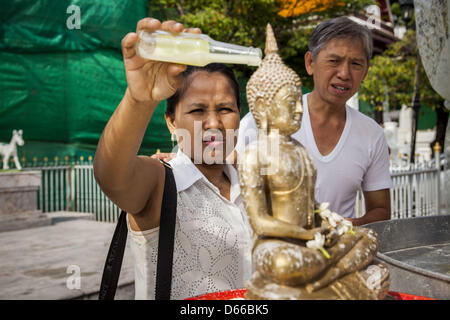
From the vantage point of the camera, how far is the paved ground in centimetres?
426

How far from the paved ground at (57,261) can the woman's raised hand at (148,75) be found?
3530 millimetres

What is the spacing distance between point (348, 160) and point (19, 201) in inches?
281

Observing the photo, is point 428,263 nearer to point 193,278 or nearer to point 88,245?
point 193,278

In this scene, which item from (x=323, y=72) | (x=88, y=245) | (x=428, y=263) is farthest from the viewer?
(x=88, y=245)

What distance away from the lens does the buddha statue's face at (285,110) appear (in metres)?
1.05

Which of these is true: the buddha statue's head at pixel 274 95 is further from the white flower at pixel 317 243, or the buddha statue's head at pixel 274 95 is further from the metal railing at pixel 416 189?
the metal railing at pixel 416 189

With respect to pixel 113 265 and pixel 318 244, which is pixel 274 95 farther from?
pixel 113 265

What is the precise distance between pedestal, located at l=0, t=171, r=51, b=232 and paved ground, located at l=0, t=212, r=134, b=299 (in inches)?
7.1

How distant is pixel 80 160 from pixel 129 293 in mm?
5203

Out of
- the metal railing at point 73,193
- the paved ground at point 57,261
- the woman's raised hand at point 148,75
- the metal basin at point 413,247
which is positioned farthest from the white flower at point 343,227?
the metal railing at point 73,193

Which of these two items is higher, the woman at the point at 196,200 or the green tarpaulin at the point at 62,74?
the green tarpaulin at the point at 62,74

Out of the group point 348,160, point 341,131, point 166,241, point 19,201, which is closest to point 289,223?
point 166,241
